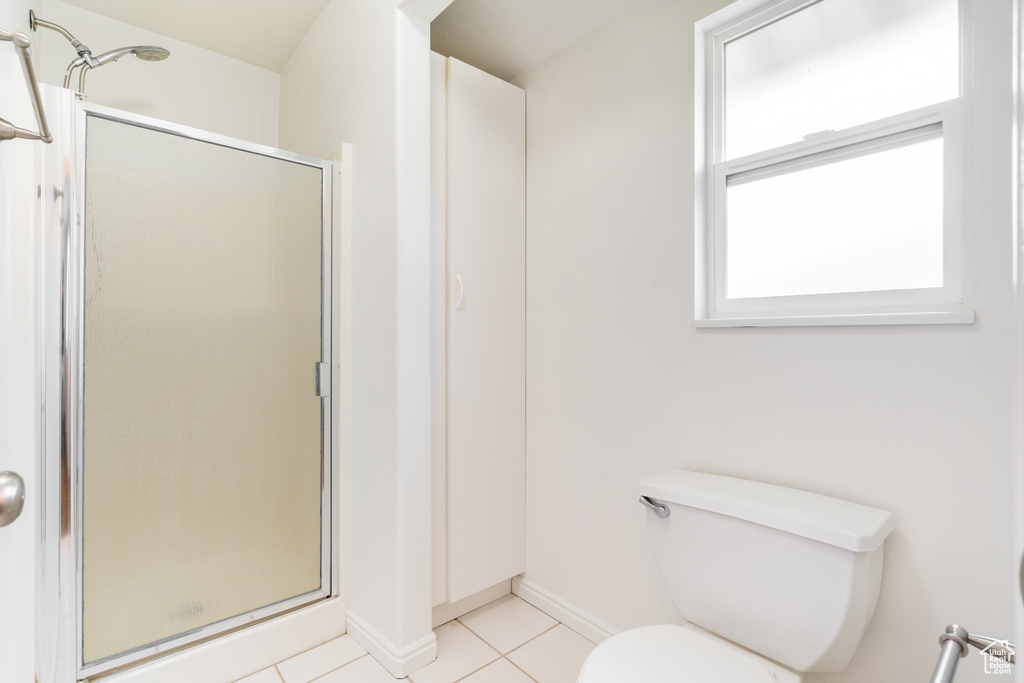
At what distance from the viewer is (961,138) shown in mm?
1027

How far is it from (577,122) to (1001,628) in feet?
5.74

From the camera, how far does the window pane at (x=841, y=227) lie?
1.09 metres

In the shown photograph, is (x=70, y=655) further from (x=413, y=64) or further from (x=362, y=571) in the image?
(x=413, y=64)

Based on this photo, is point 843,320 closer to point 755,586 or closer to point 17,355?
point 755,586

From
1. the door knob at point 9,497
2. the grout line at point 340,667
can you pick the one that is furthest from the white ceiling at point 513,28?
the grout line at point 340,667

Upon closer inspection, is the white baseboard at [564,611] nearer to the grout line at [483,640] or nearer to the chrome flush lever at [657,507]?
the grout line at [483,640]

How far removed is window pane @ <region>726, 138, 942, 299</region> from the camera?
3.59ft

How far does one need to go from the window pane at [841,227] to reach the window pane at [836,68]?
0.40ft

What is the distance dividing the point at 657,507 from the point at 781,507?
0.97 feet

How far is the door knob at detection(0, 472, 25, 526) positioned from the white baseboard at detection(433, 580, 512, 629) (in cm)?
143

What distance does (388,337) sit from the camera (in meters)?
1.54

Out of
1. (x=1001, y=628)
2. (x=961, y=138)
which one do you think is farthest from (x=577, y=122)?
(x=1001, y=628)

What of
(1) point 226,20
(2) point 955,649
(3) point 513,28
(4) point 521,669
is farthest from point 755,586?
(1) point 226,20


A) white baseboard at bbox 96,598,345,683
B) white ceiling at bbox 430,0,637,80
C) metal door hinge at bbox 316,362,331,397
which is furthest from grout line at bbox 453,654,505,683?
white ceiling at bbox 430,0,637,80
